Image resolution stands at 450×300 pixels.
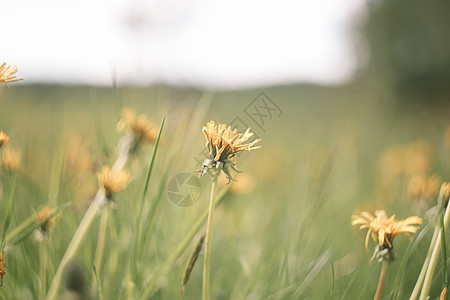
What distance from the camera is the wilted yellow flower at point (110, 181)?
21.0 inches

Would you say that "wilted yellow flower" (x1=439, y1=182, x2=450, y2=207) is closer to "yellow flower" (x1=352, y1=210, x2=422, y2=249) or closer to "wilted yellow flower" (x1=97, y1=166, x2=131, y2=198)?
"yellow flower" (x1=352, y1=210, x2=422, y2=249)

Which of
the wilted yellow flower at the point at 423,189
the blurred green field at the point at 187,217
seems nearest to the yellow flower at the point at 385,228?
the blurred green field at the point at 187,217

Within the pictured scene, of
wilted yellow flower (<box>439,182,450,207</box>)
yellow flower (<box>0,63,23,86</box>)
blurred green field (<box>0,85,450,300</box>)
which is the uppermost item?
yellow flower (<box>0,63,23,86</box>)

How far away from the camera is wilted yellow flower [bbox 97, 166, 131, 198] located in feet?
1.75

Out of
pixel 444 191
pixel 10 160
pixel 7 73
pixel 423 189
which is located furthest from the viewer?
pixel 423 189

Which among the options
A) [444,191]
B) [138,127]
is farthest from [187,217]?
[444,191]

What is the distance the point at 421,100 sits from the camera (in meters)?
5.23

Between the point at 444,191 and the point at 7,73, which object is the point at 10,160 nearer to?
the point at 7,73

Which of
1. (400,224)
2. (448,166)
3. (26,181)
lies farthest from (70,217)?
(448,166)

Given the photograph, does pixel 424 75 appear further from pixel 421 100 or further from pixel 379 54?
pixel 379 54

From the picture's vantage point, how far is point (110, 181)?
1.80ft

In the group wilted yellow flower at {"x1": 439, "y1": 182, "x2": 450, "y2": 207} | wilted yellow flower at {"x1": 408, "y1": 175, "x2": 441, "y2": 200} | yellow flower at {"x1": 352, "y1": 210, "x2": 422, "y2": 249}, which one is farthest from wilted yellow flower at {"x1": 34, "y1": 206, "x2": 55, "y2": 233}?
wilted yellow flower at {"x1": 408, "y1": 175, "x2": 441, "y2": 200}

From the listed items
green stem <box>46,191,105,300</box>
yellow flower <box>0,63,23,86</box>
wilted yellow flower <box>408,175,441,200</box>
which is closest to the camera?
yellow flower <box>0,63,23,86</box>

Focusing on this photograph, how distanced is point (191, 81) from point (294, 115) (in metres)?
4.61
